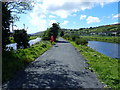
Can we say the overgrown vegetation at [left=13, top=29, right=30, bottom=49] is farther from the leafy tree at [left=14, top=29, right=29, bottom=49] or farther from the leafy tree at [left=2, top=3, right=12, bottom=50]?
the leafy tree at [left=2, top=3, right=12, bottom=50]

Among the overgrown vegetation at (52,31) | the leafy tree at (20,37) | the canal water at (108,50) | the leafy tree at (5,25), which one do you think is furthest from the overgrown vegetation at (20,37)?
the overgrown vegetation at (52,31)

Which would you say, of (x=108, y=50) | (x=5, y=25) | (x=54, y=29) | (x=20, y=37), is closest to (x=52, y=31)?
(x=54, y=29)

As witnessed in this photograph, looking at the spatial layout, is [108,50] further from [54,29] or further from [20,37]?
[20,37]

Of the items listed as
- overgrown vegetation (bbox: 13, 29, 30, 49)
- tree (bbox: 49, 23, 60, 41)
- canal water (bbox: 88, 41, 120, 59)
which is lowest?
canal water (bbox: 88, 41, 120, 59)

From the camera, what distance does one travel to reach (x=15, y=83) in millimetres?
6359

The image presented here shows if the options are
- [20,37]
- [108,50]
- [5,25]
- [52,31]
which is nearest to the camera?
[5,25]

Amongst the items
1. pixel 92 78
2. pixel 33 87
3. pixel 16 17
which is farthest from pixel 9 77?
pixel 16 17

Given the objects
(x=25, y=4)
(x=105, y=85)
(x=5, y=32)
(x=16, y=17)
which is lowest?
(x=105, y=85)

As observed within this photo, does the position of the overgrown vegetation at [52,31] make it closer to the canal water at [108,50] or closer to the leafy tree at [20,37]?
the canal water at [108,50]

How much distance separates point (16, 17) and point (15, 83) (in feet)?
29.5

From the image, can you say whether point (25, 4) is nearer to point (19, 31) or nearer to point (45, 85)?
point (19, 31)

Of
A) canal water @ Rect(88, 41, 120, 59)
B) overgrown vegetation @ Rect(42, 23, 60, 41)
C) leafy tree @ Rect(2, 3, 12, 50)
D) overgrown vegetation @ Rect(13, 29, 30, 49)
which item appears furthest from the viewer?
overgrown vegetation @ Rect(42, 23, 60, 41)

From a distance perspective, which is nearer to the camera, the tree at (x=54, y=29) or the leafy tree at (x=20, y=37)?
the leafy tree at (x=20, y=37)

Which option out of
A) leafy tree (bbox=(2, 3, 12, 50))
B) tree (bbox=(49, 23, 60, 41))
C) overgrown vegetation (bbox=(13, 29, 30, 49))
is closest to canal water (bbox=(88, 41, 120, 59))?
tree (bbox=(49, 23, 60, 41))
